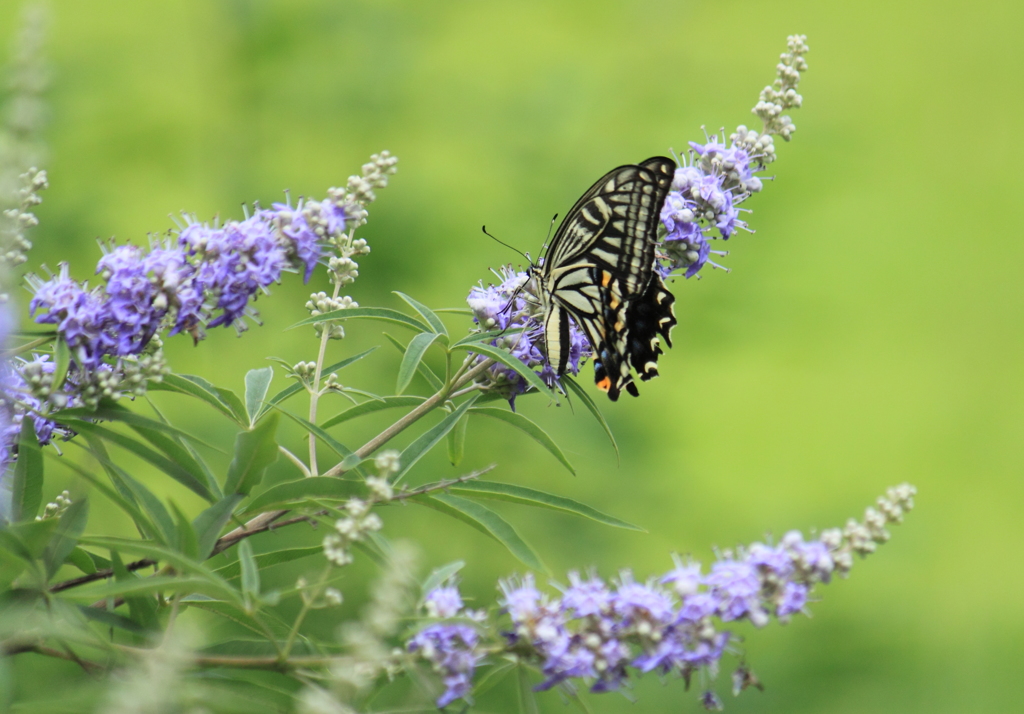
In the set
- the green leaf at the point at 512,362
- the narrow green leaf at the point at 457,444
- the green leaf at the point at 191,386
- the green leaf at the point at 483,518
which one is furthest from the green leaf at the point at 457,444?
the green leaf at the point at 191,386

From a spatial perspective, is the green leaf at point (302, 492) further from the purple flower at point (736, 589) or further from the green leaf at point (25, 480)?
the purple flower at point (736, 589)

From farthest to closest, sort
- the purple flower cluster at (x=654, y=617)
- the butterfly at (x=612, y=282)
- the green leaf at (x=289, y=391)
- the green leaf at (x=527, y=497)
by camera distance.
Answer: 1. the butterfly at (x=612, y=282)
2. the green leaf at (x=289, y=391)
3. the green leaf at (x=527, y=497)
4. the purple flower cluster at (x=654, y=617)

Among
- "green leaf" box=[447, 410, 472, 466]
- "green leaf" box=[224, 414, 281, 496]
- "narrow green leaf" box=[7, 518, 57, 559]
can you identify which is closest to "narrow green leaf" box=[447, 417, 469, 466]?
"green leaf" box=[447, 410, 472, 466]

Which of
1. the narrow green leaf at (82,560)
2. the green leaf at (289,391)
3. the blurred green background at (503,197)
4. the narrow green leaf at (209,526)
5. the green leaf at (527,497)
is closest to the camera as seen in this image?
the narrow green leaf at (209,526)

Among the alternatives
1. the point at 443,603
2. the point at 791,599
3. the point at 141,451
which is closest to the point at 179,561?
the point at 141,451

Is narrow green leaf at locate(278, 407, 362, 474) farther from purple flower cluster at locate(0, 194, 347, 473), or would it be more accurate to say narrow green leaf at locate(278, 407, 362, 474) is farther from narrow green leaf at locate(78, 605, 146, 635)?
narrow green leaf at locate(78, 605, 146, 635)

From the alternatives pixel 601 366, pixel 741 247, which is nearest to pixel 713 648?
pixel 601 366

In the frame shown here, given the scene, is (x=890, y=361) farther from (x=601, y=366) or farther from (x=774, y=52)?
(x=601, y=366)

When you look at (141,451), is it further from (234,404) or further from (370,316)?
(370,316)
